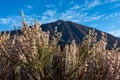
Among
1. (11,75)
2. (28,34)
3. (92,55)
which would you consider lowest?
(11,75)

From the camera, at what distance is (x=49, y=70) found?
485 cm

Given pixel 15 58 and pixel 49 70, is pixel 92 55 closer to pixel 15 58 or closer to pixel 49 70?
pixel 49 70

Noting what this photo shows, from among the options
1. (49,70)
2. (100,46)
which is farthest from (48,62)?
(100,46)

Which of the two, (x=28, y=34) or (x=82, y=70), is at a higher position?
(x=28, y=34)

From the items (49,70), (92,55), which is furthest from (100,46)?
(49,70)

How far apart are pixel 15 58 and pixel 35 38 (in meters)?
1.11

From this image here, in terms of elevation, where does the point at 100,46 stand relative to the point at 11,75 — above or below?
above

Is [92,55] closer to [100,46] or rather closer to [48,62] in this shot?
[100,46]

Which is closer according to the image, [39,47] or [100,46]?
[39,47]

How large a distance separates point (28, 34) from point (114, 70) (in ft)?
4.84

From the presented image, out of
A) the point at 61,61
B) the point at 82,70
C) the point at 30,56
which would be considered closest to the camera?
the point at 30,56

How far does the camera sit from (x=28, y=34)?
475cm

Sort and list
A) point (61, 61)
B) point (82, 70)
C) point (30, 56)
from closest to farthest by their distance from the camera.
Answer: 1. point (30, 56)
2. point (82, 70)
3. point (61, 61)

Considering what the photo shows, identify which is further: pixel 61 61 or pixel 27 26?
pixel 61 61
